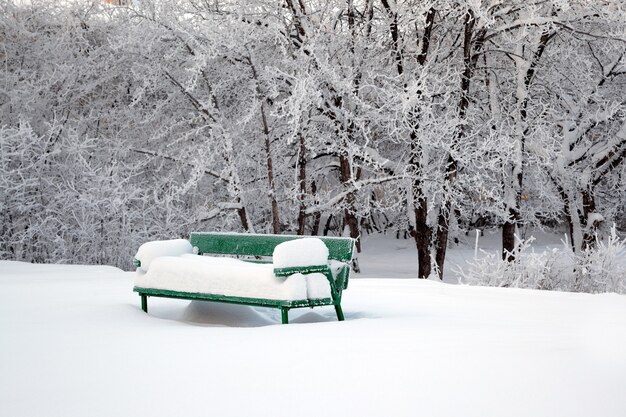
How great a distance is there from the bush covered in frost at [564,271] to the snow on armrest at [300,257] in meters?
3.47

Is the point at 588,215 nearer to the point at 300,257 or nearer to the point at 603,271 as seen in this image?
the point at 603,271

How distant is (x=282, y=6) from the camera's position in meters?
12.0

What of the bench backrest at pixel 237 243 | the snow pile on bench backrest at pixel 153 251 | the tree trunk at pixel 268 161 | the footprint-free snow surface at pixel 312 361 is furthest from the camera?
the tree trunk at pixel 268 161

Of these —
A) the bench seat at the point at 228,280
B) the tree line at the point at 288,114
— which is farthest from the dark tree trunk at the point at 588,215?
the bench seat at the point at 228,280

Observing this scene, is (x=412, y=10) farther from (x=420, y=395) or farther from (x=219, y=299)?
(x=420, y=395)

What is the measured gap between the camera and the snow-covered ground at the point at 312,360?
3.09 metres

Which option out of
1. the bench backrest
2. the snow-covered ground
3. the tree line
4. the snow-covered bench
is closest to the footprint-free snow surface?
the snow-covered ground

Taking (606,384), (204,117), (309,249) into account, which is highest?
(204,117)

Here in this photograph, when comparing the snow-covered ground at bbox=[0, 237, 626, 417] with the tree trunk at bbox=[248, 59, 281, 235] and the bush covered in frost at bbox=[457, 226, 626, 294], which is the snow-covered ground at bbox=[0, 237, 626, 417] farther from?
the tree trunk at bbox=[248, 59, 281, 235]

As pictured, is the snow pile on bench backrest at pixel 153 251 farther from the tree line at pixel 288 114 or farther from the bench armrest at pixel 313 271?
the tree line at pixel 288 114

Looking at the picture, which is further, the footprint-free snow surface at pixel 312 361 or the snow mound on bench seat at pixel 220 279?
the snow mound on bench seat at pixel 220 279

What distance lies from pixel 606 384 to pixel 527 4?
9.57 metres

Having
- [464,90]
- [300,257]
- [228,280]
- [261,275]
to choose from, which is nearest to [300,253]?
[300,257]

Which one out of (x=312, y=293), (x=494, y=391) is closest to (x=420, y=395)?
(x=494, y=391)
